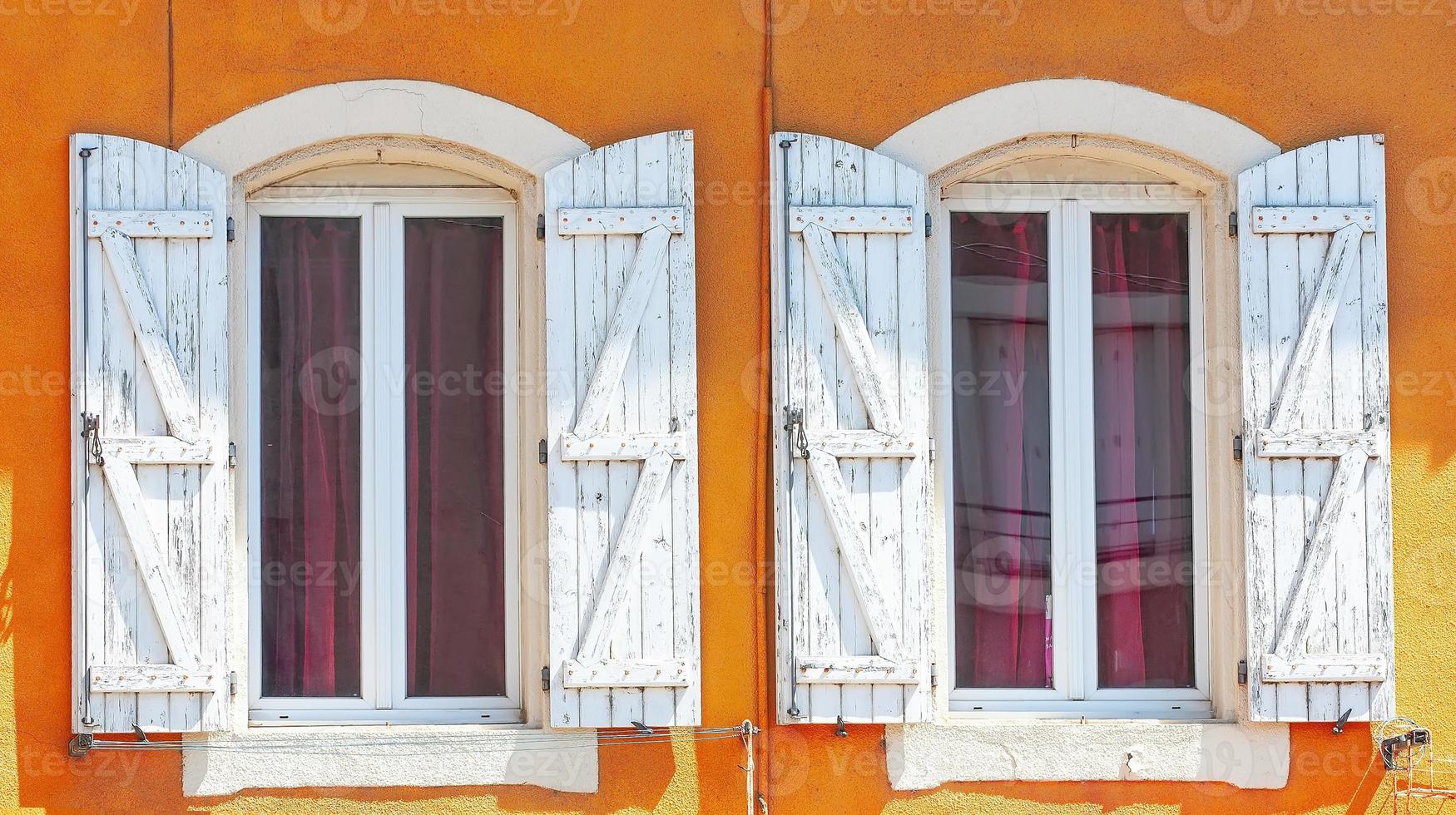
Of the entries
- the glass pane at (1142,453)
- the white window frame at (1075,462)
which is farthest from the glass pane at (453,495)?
the glass pane at (1142,453)

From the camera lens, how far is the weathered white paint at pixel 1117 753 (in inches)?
180

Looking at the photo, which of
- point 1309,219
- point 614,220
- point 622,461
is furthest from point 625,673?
point 1309,219

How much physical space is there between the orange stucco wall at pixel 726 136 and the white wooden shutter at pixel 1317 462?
0.50 ft

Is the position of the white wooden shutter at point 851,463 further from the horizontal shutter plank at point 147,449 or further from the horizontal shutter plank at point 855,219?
the horizontal shutter plank at point 147,449

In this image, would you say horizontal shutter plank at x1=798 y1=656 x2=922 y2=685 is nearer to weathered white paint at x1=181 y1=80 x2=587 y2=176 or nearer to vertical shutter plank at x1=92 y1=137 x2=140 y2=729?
weathered white paint at x1=181 y1=80 x2=587 y2=176

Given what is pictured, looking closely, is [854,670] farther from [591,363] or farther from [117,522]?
[117,522]

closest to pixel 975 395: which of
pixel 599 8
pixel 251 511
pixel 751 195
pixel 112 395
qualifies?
pixel 751 195

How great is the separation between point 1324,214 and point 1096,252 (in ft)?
2.24

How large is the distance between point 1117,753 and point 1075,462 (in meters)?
0.91

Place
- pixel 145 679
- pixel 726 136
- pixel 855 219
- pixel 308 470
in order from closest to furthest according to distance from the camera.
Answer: pixel 145 679 → pixel 855 219 → pixel 726 136 → pixel 308 470

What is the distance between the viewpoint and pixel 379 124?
4.55 metres

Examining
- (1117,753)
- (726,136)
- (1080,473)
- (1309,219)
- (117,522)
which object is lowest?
(1117,753)

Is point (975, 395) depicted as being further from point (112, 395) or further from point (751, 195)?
point (112, 395)

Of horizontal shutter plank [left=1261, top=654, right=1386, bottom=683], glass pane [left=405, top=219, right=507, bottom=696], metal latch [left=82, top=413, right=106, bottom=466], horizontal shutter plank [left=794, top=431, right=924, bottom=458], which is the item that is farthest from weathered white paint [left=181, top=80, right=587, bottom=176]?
horizontal shutter plank [left=1261, top=654, right=1386, bottom=683]
